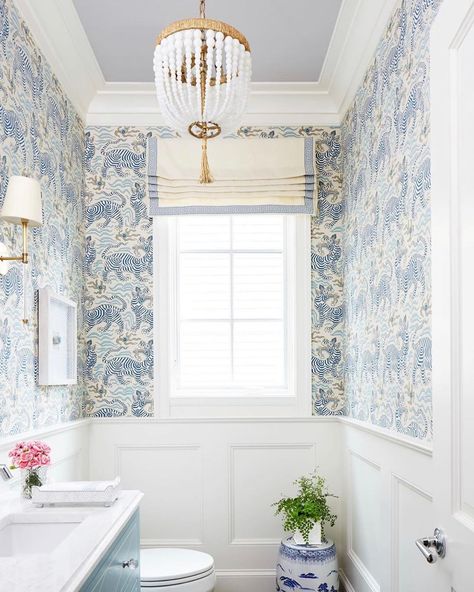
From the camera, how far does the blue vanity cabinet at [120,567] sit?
1688 millimetres

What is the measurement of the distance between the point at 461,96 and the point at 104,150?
8.89 ft

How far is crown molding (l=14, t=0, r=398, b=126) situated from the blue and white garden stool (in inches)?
86.4

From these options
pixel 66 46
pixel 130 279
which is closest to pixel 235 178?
pixel 130 279

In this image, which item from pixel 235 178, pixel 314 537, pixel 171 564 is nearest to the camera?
pixel 171 564

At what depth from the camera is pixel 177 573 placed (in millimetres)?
2877

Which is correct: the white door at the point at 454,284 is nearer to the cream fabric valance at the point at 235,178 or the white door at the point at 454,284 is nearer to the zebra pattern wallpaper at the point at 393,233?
the zebra pattern wallpaper at the point at 393,233

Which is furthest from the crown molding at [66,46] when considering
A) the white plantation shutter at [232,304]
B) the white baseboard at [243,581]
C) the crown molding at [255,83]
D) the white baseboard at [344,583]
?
the white baseboard at [344,583]

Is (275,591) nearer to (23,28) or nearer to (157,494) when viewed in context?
(157,494)

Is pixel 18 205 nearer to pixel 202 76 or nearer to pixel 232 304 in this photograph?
pixel 202 76

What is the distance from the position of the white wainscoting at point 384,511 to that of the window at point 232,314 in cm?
51

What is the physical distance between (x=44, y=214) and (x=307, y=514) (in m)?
1.85

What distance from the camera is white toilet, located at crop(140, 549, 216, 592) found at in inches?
112

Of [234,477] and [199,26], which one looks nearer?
[199,26]

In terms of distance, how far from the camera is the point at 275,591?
12.0ft
